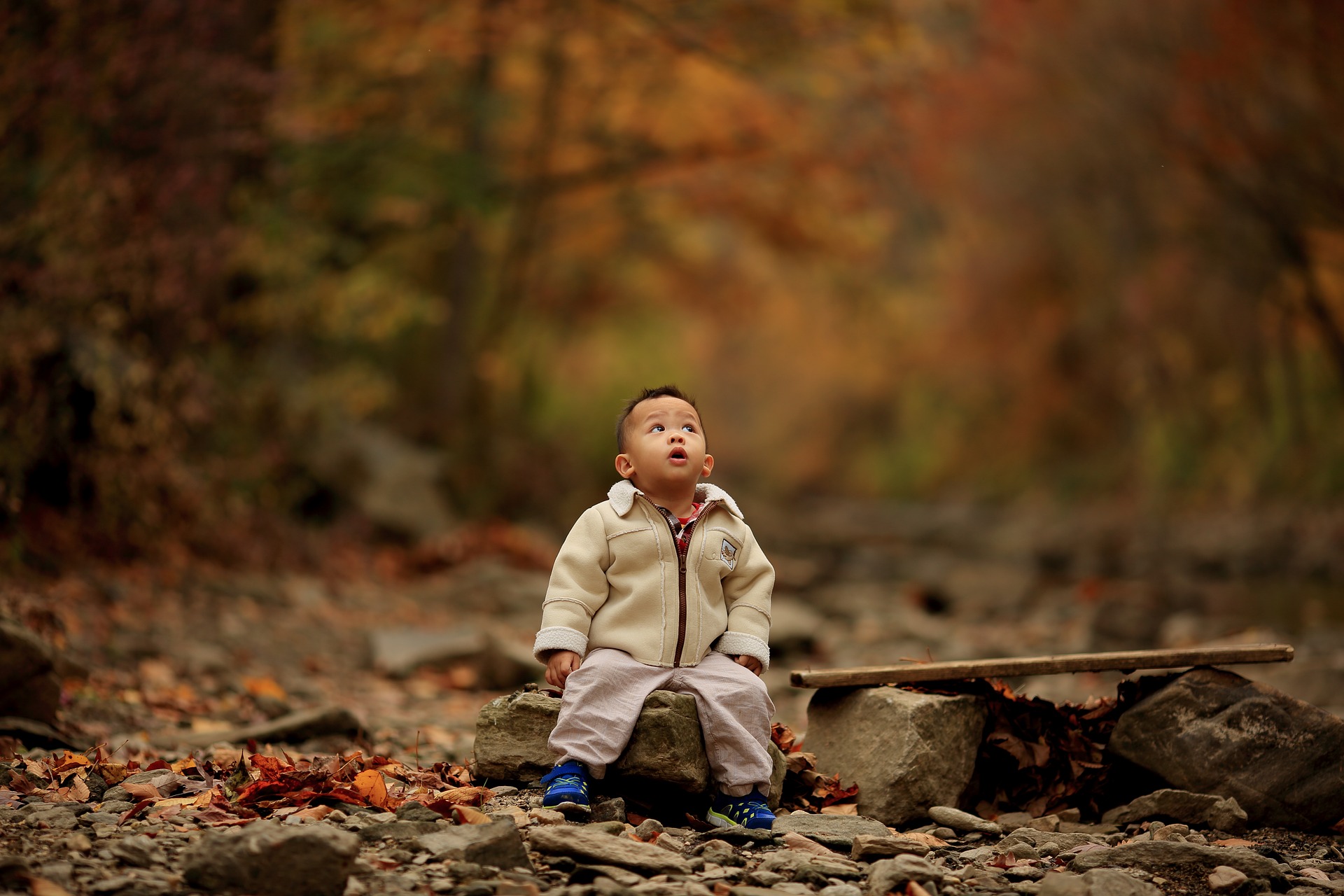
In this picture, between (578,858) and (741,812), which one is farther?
(741,812)

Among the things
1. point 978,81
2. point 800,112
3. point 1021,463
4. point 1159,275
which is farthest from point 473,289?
point 1021,463

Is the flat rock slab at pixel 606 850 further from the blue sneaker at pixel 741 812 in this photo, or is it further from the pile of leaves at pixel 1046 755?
the pile of leaves at pixel 1046 755

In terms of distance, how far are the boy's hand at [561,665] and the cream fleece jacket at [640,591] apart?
23 millimetres

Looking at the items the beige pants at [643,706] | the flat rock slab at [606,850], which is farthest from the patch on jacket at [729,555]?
the flat rock slab at [606,850]

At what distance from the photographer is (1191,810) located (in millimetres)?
3658

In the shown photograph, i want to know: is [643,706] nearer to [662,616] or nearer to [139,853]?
[662,616]

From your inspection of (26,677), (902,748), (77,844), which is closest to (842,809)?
(902,748)

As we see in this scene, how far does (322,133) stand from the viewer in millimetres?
10023

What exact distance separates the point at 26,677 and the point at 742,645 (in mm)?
2495

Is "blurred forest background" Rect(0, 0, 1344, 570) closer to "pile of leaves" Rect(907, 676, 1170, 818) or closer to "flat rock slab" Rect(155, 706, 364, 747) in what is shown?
"flat rock slab" Rect(155, 706, 364, 747)

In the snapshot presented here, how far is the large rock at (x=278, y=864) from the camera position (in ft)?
8.57

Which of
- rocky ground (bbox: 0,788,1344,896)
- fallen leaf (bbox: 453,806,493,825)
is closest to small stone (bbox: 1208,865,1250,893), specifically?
rocky ground (bbox: 0,788,1344,896)

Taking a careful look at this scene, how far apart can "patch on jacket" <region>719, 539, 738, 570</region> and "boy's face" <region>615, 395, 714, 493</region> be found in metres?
0.21

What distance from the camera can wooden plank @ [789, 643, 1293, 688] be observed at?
12.7 ft
